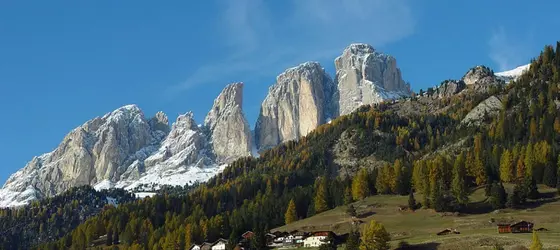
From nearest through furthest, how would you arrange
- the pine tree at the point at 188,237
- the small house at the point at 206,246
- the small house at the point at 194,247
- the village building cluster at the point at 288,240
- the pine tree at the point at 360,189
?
the village building cluster at the point at 288,240, the small house at the point at 206,246, the small house at the point at 194,247, the pine tree at the point at 188,237, the pine tree at the point at 360,189

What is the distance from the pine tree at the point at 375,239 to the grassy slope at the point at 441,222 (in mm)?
4441

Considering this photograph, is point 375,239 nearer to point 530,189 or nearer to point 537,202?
point 537,202

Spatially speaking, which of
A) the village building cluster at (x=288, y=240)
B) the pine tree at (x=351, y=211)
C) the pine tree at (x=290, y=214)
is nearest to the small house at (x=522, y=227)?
the village building cluster at (x=288, y=240)

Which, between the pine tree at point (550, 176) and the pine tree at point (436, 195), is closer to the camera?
the pine tree at point (436, 195)

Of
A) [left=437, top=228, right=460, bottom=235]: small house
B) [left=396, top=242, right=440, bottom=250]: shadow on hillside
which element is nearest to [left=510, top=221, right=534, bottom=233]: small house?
[left=437, top=228, right=460, bottom=235]: small house

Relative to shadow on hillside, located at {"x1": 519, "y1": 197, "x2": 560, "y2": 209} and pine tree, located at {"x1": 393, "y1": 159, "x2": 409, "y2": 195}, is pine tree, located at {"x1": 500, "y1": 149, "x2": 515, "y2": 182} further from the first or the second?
pine tree, located at {"x1": 393, "y1": 159, "x2": 409, "y2": 195}

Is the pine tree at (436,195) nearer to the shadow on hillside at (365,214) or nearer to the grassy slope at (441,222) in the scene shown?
the grassy slope at (441,222)

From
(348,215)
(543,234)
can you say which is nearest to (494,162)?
(348,215)

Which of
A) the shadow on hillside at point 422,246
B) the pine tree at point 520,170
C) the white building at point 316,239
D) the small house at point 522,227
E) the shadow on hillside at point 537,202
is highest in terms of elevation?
the pine tree at point 520,170

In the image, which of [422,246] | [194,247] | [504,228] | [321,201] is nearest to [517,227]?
[504,228]

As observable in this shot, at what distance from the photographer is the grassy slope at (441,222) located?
10369 cm

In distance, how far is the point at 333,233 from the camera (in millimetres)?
132625

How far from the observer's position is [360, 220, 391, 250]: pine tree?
109m

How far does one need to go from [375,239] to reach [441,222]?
3185 centimetres
